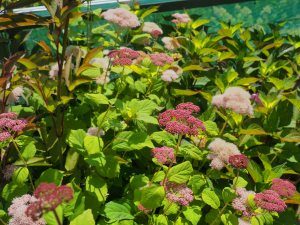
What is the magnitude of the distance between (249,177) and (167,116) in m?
0.68

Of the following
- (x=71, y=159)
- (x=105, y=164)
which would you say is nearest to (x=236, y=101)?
(x=105, y=164)

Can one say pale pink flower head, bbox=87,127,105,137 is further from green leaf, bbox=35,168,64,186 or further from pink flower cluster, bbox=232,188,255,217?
pink flower cluster, bbox=232,188,255,217

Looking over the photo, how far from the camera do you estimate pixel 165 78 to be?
1.92m

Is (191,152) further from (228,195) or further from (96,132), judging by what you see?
(96,132)

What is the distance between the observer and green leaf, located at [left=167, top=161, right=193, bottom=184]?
1.42 m

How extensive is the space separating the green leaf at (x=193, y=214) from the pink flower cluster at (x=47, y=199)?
0.74 meters

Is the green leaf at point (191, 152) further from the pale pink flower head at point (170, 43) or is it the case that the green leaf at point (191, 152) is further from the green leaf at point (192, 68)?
the pale pink flower head at point (170, 43)

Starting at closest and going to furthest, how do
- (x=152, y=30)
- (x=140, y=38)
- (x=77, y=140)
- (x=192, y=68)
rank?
(x=77, y=140)
(x=192, y=68)
(x=152, y=30)
(x=140, y=38)

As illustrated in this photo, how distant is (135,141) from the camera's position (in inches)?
61.3

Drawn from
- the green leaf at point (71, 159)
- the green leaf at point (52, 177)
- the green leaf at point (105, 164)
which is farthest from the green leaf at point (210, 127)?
the green leaf at point (52, 177)

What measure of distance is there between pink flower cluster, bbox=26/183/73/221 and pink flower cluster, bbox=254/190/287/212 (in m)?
0.71

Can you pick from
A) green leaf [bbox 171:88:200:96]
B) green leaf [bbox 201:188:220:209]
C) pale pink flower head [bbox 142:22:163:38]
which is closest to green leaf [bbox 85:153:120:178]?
green leaf [bbox 201:188:220:209]

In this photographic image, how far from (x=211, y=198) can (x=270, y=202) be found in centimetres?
26

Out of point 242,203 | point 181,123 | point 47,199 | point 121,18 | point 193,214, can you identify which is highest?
point 121,18
